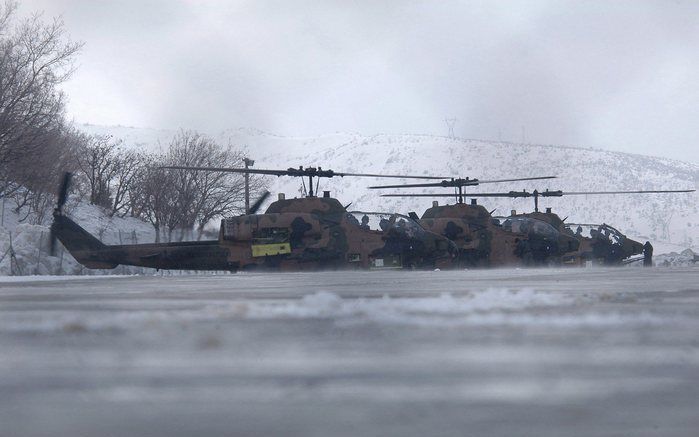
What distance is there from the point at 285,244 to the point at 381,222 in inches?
109

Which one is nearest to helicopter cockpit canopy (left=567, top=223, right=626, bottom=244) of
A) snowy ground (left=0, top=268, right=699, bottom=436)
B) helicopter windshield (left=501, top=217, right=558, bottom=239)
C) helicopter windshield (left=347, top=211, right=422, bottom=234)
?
helicopter windshield (left=501, top=217, right=558, bottom=239)

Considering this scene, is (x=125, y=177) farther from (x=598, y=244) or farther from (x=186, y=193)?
(x=598, y=244)

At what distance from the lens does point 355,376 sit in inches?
97.2

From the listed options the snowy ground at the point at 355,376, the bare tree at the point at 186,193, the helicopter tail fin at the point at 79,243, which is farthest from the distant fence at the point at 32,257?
the snowy ground at the point at 355,376

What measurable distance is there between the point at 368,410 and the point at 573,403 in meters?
0.41

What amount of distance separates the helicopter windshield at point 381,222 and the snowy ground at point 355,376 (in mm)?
22075

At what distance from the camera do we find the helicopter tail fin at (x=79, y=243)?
25109mm

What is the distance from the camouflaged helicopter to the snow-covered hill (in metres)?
89.1

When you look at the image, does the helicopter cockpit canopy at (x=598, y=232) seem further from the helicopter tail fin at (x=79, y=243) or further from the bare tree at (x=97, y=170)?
the bare tree at (x=97, y=170)

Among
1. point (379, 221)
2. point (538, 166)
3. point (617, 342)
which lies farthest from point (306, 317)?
point (538, 166)

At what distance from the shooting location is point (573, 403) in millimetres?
2041

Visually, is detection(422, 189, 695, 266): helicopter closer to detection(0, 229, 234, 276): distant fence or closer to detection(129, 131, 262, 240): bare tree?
detection(0, 229, 234, 276): distant fence

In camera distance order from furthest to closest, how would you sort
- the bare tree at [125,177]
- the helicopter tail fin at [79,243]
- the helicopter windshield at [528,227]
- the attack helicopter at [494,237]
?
the bare tree at [125,177] → the helicopter windshield at [528,227] → the attack helicopter at [494,237] → the helicopter tail fin at [79,243]

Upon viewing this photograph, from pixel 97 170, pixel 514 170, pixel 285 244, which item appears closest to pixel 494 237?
pixel 285 244
